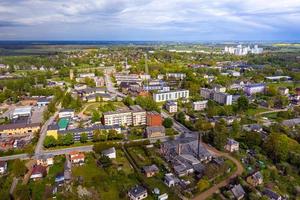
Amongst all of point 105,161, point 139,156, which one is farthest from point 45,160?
point 139,156

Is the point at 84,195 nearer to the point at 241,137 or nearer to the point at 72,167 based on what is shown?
the point at 72,167

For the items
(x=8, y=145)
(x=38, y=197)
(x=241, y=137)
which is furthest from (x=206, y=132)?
(x=8, y=145)

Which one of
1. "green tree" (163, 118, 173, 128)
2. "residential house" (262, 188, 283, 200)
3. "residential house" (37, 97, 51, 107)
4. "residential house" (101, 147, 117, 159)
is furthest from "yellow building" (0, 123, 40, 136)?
"residential house" (262, 188, 283, 200)

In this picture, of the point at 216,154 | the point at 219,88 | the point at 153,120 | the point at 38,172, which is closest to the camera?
the point at 38,172

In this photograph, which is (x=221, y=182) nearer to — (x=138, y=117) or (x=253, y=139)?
(x=253, y=139)

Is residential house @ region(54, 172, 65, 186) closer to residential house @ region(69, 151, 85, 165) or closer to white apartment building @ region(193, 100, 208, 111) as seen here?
residential house @ region(69, 151, 85, 165)

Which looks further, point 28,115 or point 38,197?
point 28,115
